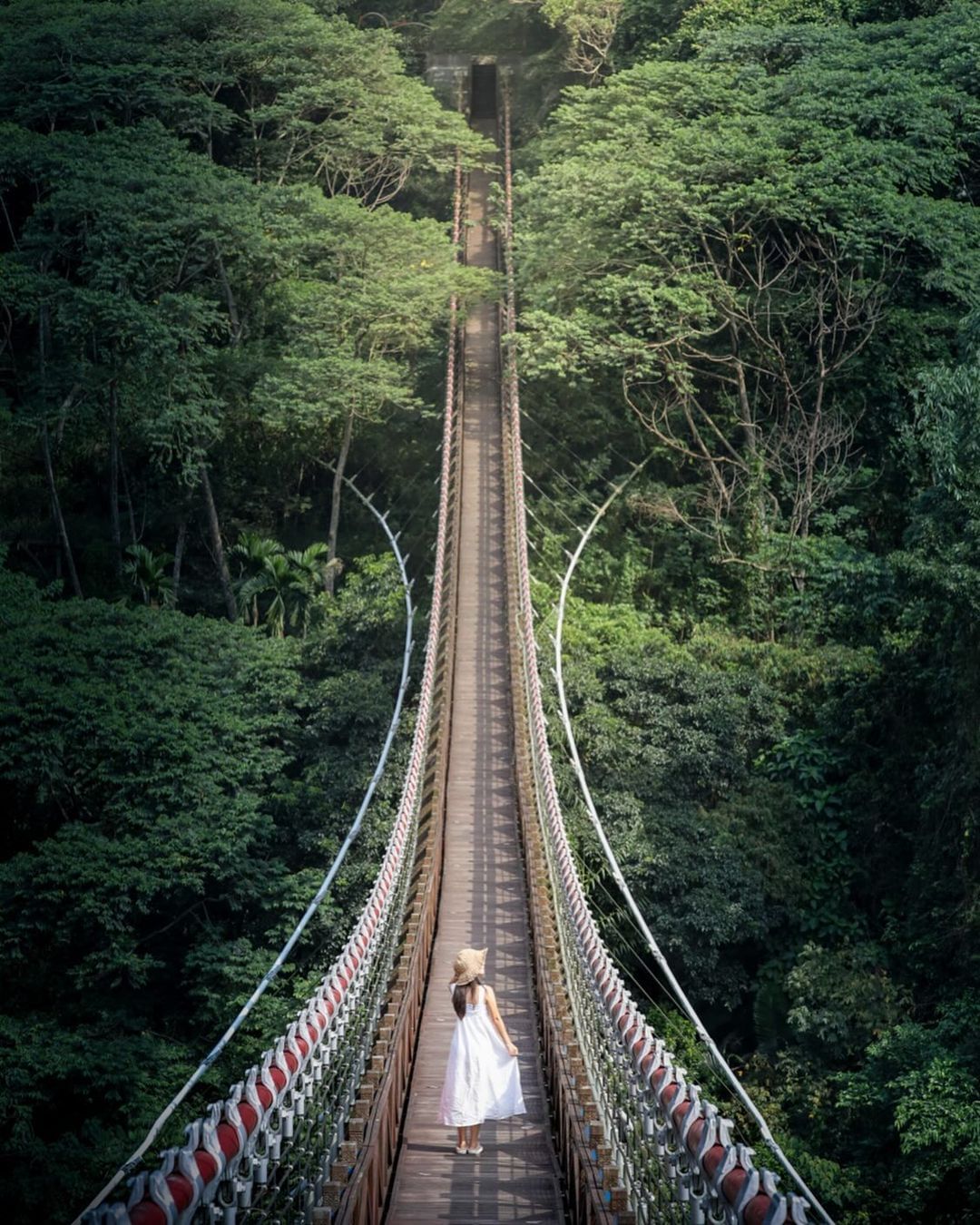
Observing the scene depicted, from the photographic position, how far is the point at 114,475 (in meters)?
21.6

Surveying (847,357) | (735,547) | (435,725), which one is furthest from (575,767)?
(847,357)

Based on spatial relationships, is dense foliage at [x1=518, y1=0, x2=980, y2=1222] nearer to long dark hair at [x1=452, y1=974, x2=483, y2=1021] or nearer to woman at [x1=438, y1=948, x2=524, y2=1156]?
woman at [x1=438, y1=948, x2=524, y2=1156]

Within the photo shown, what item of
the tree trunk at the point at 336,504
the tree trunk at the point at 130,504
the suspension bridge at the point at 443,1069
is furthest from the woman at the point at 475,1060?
the tree trunk at the point at 130,504

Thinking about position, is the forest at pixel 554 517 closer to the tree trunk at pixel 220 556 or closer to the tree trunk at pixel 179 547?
the tree trunk at pixel 220 556

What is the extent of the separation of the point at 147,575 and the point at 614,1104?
15.5 metres

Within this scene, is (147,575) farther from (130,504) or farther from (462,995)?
(462,995)

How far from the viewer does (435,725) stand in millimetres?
14734

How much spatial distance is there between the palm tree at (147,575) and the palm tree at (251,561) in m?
0.92

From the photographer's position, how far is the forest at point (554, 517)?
49.5 ft

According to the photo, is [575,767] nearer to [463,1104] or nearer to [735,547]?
[735,547]

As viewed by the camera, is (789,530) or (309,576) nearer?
(789,530)

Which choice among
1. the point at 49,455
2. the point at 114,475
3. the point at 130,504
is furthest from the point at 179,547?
the point at 49,455

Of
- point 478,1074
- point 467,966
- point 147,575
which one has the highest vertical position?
point 147,575

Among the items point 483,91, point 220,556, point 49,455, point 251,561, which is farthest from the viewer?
point 483,91
